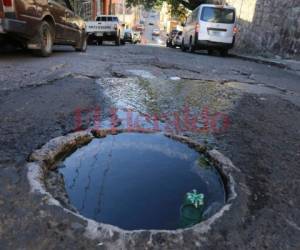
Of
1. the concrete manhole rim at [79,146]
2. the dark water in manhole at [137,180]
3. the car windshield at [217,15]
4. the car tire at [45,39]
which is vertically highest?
the car windshield at [217,15]

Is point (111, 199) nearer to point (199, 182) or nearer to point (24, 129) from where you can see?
point (199, 182)

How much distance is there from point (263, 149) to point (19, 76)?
12.8 ft

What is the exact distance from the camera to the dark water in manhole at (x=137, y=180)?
5.71 ft

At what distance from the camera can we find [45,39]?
23.7ft

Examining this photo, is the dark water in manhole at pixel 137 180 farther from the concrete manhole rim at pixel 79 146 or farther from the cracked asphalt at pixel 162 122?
the cracked asphalt at pixel 162 122

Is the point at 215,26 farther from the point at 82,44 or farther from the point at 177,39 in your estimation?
the point at 177,39

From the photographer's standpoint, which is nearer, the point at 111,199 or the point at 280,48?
the point at 111,199

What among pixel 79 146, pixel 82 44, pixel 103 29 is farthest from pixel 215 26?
pixel 79 146

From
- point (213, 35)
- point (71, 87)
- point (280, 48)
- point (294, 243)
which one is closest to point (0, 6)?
point (71, 87)

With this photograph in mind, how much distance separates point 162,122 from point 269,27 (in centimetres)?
1335

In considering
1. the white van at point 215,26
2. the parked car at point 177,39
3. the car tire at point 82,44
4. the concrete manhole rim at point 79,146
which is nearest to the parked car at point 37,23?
the car tire at point 82,44

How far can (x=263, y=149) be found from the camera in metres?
2.67

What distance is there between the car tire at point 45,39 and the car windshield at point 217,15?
26.8 feet

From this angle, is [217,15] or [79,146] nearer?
[79,146]
